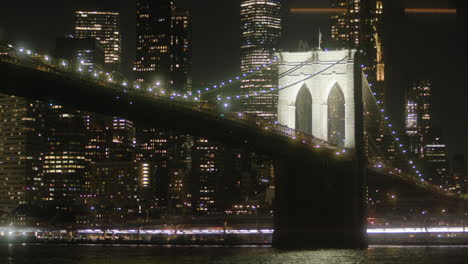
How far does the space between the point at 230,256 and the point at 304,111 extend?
883 centimetres

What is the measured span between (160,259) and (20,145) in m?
97.6

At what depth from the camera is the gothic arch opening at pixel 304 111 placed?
4584 cm

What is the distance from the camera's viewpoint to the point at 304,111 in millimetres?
46375

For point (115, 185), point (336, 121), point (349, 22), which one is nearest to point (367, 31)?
point (349, 22)

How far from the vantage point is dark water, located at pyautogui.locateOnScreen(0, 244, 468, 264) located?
39562 millimetres

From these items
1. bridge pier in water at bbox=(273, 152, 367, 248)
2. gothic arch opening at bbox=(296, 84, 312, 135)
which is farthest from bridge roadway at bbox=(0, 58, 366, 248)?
gothic arch opening at bbox=(296, 84, 312, 135)

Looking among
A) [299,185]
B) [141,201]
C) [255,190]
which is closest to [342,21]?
[255,190]

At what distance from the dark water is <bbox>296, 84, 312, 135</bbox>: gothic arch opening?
6788mm

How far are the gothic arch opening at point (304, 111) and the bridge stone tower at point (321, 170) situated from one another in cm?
101

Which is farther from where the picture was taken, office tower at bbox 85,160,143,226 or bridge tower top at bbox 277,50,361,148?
office tower at bbox 85,160,143,226

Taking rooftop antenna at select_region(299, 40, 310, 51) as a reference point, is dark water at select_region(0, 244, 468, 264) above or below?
below

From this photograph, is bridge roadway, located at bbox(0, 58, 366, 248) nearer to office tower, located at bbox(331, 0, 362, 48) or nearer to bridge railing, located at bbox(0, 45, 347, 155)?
bridge railing, located at bbox(0, 45, 347, 155)

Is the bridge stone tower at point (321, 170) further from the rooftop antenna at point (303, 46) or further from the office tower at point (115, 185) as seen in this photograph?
the office tower at point (115, 185)

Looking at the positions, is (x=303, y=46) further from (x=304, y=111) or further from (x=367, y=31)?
(x=367, y=31)
